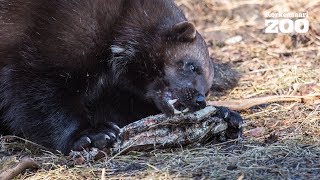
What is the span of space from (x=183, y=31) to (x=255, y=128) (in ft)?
3.41

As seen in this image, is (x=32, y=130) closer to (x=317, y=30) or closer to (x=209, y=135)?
(x=209, y=135)

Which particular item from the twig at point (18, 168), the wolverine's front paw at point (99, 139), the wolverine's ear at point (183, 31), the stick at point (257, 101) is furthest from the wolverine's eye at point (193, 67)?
the twig at point (18, 168)

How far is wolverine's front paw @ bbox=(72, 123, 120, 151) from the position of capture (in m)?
5.38

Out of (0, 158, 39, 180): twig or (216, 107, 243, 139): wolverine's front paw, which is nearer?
(0, 158, 39, 180): twig

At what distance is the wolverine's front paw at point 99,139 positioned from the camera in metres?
5.38

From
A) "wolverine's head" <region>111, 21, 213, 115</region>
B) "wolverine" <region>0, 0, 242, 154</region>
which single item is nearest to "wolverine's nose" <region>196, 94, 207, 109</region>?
"wolverine" <region>0, 0, 242, 154</region>

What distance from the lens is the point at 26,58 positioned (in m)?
5.79

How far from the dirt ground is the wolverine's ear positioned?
0.94 m

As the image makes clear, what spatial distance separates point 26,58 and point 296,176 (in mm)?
2445

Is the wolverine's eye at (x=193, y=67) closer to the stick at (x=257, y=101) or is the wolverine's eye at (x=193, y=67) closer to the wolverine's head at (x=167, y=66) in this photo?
the wolverine's head at (x=167, y=66)

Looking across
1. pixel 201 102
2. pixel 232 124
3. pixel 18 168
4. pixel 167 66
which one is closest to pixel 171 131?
pixel 201 102

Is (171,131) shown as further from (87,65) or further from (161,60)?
(87,65)

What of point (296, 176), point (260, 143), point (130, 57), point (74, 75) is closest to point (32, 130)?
point (74, 75)

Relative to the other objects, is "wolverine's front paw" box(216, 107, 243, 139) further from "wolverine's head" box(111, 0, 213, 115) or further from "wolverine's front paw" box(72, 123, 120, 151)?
"wolverine's front paw" box(72, 123, 120, 151)
